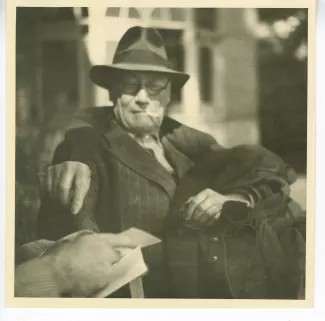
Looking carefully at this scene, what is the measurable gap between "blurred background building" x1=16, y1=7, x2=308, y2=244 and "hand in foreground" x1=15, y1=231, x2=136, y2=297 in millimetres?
34

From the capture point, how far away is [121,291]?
0.49 metres

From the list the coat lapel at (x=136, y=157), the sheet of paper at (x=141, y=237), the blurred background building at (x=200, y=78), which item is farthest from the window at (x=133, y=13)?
the sheet of paper at (x=141, y=237)

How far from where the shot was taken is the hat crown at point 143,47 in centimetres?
49

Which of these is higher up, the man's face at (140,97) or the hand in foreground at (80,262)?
the man's face at (140,97)

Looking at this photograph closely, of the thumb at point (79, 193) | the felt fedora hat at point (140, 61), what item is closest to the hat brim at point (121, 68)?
the felt fedora hat at point (140, 61)

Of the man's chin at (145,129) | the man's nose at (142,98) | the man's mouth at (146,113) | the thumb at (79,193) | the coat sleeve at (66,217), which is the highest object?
the man's nose at (142,98)

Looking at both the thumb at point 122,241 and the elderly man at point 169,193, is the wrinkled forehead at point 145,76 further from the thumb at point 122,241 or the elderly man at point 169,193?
the thumb at point 122,241

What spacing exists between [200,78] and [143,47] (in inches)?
2.7

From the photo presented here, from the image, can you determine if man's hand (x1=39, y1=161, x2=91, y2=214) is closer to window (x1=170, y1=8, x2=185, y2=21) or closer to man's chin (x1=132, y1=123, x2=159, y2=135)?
man's chin (x1=132, y1=123, x2=159, y2=135)

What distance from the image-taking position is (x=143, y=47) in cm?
49

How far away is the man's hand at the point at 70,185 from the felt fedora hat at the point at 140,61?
0.31 ft

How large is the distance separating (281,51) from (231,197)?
0.16m

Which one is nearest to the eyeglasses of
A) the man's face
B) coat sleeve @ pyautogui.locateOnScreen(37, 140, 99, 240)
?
the man's face

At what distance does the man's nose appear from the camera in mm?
487
